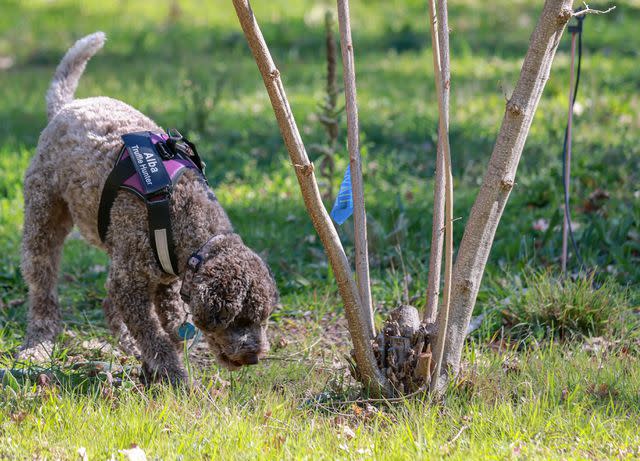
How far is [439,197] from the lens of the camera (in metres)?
3.53

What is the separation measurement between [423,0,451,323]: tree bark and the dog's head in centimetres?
71

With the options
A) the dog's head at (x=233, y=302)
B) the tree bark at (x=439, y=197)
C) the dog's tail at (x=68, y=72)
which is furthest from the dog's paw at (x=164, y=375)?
the dog's tail at (x=68, y=72)

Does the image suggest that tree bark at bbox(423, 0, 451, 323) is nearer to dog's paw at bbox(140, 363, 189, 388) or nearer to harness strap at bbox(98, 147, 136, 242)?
dog's paw at bbox(140, 363, 189, 388)

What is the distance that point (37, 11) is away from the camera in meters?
13.4

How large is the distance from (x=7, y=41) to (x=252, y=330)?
32.1ft

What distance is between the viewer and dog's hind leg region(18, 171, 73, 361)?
4.50 metres

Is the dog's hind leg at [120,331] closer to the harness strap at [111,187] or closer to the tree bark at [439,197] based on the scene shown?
the harness strap at [111,187]

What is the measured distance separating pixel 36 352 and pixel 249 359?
1265 mm

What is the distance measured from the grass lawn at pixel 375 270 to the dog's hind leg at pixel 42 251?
158mm

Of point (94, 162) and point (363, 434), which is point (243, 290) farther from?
point (94, 162)

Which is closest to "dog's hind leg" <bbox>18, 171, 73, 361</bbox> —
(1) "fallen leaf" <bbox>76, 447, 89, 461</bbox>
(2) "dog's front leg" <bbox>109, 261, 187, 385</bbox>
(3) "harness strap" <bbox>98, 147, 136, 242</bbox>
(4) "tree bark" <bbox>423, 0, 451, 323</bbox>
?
(3) "harness strap" <bbox>98, 147, 136, 242</bbox>

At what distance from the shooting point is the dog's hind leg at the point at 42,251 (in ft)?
14.8

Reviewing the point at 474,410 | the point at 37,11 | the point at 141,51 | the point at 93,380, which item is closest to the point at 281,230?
the point at 93,380

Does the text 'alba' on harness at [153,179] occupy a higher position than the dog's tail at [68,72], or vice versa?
A: the dog's tail at [68,72]
